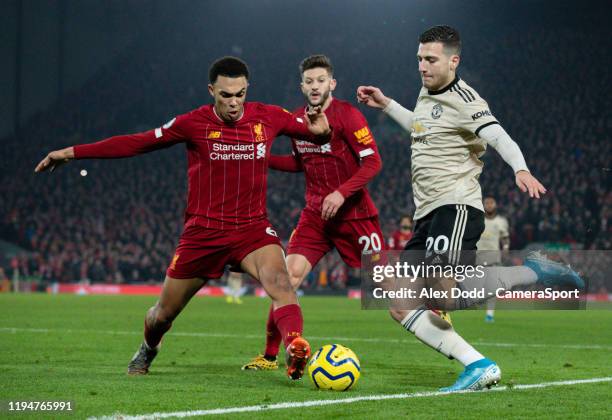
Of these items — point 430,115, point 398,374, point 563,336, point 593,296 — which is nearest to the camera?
point 430,115

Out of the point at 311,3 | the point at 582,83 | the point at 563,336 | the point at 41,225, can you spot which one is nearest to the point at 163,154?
the point at 41,225

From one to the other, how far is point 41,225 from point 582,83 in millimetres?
20983

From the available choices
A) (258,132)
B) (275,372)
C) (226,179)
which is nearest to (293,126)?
(258,132)

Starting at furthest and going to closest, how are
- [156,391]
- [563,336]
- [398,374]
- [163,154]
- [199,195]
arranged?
1. [163,154]
2. [563,336]
3. [398,374]
4. [199,195]
5. [156,391]

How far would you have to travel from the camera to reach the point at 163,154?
41.0 metres

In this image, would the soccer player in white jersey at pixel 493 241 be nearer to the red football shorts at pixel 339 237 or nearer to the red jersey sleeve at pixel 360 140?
the red football shorts at pixel 339 237

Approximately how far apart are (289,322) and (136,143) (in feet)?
5.47

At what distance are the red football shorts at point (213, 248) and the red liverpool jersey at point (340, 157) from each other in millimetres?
1471

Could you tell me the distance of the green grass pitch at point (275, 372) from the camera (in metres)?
5.45

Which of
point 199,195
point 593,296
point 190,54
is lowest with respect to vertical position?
point 593,296

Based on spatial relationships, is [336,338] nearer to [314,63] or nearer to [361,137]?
[361,137]

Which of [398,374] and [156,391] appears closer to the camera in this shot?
[156,391]

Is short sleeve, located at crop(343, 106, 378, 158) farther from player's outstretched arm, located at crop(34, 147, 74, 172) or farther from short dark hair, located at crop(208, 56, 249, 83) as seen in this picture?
player's outstretched arm, located at crop(34, 147, 74, 172)

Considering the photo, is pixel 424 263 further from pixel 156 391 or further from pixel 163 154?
pixel 163 154
